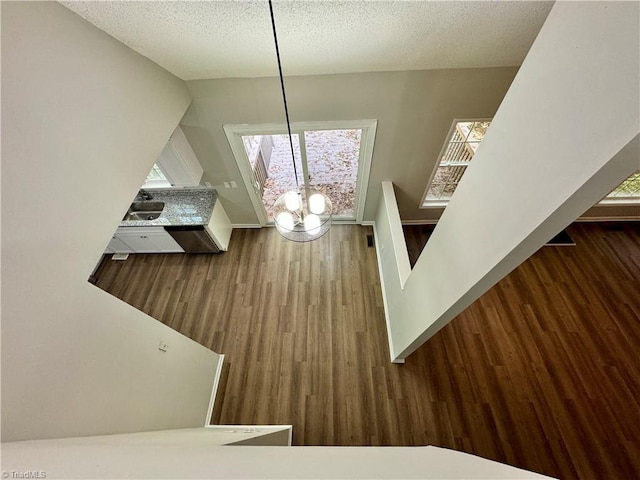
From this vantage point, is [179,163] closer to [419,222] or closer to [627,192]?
[419,222]

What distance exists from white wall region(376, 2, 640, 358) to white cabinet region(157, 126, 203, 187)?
114 inches

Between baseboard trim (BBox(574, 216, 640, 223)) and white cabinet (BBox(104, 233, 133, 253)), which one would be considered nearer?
white cabinet (BBox(104, 233, 133, 253))

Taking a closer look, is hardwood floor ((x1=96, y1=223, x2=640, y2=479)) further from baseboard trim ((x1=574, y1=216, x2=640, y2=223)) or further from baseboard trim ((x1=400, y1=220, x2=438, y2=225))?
baseboard trim ((x1=400, y1=220, x2=438, y2=225))

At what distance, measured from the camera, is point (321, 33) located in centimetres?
195

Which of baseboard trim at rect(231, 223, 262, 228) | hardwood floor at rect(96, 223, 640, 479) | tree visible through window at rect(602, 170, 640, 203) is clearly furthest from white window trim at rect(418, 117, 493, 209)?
baseboard trim at rect(231, 223, 262, 228)

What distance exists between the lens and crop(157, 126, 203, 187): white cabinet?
2.95m

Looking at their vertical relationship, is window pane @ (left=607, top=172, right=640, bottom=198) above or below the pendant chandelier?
above

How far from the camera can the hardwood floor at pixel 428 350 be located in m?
2.62

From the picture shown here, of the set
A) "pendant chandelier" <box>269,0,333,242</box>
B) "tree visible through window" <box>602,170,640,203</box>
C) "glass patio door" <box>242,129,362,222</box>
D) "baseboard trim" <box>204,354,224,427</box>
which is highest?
"glass patio door" <box>242,129,362,222</box>

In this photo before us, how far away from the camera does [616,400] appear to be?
8.88ft

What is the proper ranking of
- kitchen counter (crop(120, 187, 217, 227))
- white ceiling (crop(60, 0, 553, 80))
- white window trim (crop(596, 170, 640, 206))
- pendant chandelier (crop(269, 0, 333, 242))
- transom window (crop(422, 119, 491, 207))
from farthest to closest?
white window trim (crop(596, 170, 640, 206)) < kitchen counter (crop(120, 187, 217, 227)) < transom window (crop(422, 119, 491, 207)) < pendant chandelier (crop(269, 0, 333, 242)) < white ceiling (crop(60, 0, 553, 80))

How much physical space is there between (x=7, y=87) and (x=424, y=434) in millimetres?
3859

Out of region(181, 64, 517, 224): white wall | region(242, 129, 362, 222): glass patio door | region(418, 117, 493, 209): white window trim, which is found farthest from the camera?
region(242, 129, 362, 222): glass patio door

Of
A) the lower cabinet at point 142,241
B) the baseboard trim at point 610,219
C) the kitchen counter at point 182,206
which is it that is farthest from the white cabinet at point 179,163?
the baseboard trim at point 610,219
